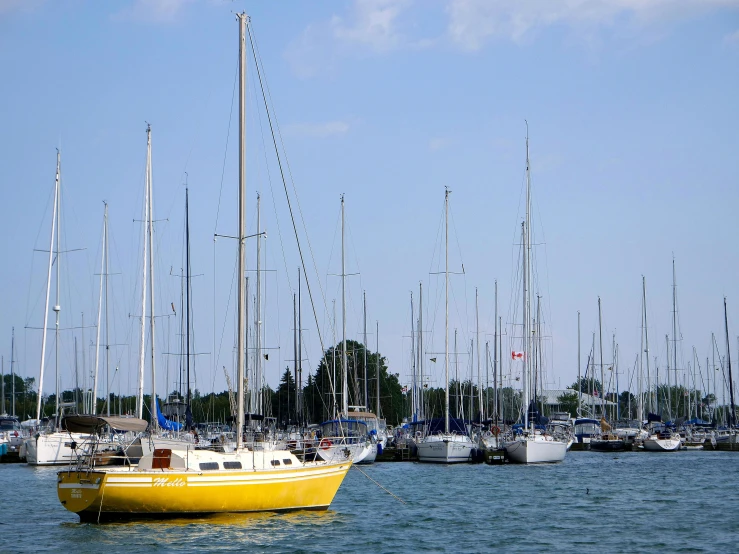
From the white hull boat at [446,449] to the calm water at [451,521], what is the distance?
10.6 metres

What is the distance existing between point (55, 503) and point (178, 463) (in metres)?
11.5

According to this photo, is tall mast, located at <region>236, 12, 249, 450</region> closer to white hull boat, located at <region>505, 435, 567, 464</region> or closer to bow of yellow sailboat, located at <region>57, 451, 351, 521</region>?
bow of yellow sailboat, located at <region>57, 451, 351, 521</region>

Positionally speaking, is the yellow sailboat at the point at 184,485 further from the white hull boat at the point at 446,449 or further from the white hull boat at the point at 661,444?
the white hull boat at the point at 661,444

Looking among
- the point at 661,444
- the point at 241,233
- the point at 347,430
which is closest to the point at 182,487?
the point at 241,233

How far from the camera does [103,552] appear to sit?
2608cm

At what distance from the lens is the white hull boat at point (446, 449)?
65.4 m

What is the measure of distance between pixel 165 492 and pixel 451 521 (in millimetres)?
10699

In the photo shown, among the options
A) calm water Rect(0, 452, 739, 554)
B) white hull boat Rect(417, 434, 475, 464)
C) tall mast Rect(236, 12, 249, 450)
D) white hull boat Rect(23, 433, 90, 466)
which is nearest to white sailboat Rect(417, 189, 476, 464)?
white hull boat Rect(417, 434, 475, 464)

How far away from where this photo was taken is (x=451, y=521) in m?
34.2

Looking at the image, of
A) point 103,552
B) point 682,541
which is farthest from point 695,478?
point 103,552

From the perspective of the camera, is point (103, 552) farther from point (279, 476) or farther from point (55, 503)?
point (55, 503)

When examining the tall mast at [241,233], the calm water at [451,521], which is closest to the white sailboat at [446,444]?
the calm water at [451,521]

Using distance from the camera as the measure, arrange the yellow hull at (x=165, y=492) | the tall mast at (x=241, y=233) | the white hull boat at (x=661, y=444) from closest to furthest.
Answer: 1. the yellow hull at (x=165, y=492)
2. the tall mast at (x=241, y=233)
3. the white hull boat at (x=661, y=444)

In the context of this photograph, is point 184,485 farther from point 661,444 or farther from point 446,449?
point 661,444
